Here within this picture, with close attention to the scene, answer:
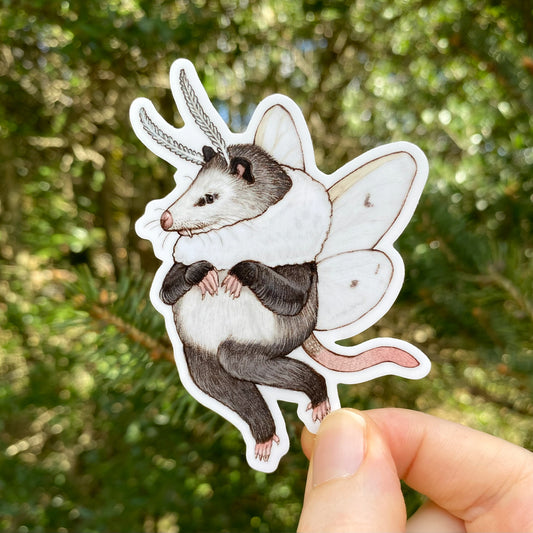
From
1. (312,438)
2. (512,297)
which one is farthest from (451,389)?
(312,438)

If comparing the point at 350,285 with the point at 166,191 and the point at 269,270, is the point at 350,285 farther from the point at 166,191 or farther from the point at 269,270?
the point at 166,191

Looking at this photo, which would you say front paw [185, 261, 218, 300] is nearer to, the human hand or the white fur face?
the white fur face

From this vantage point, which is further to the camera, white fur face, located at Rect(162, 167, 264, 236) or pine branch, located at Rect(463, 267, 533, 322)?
pine branch, located at Rect(463, 267, 533, 322)

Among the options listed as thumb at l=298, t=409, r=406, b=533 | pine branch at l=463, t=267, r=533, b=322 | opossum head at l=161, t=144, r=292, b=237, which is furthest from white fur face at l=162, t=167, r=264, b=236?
pine branch at l=463, t=267, r=533, b=322

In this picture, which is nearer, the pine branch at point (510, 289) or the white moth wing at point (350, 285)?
the white moth wing at point (350, 285)

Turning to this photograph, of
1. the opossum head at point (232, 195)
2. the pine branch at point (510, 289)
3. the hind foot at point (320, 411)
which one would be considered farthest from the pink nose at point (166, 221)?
the pine branch at point (510, 289)

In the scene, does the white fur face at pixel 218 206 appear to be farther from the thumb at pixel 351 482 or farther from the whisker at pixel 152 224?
the thumb at pixel 351 482
